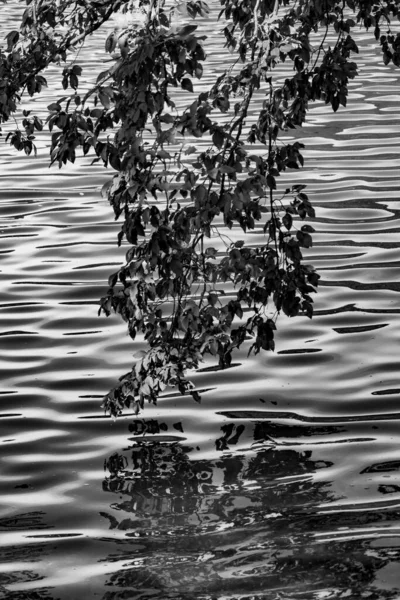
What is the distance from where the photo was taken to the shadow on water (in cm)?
519

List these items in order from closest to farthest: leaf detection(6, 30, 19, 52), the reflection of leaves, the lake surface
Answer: the lake surface → leaf detection(6, 30, 19, 52) → the reflection of leaves

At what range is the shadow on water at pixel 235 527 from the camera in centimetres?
519

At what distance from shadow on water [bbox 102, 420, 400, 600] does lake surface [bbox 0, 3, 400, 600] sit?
1cm

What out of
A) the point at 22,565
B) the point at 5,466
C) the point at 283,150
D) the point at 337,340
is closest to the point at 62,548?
the point at 22,565

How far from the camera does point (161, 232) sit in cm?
530

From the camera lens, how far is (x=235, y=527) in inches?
228

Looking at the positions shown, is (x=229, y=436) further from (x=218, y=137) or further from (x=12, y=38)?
(x=12, y=38)

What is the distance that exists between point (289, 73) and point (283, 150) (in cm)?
1387

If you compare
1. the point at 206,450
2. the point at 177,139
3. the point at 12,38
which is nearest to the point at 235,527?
the point at 206,450

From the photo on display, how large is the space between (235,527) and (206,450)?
41.2 inches

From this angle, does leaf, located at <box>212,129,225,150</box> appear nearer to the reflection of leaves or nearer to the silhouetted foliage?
the silhouetted foliage

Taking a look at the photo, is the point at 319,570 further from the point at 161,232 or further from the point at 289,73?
the point at 289,73

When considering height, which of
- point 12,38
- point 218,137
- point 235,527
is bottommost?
point 235,527

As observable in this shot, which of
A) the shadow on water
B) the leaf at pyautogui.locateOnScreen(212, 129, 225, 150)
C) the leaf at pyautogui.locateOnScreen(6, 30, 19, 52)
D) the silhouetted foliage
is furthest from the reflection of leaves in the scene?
the leaf at pyautogui.locateOnScreen(6, 30, 19, 52)
